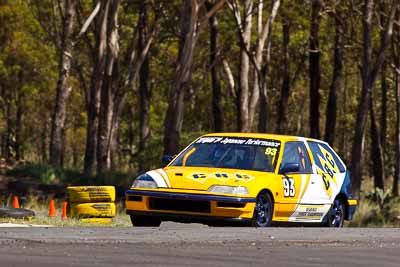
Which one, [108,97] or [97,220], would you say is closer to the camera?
[97,220]

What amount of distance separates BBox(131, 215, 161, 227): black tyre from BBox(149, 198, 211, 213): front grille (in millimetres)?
339

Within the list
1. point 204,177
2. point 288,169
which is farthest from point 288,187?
Result: point 204,177

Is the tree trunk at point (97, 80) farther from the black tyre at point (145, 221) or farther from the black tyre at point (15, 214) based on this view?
the black tyre at point (145, 221)

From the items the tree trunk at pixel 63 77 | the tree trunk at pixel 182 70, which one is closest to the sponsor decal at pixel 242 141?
the tree trunk at pixel 182 70

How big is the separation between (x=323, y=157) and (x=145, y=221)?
132 inches

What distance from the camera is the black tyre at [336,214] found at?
17953mm

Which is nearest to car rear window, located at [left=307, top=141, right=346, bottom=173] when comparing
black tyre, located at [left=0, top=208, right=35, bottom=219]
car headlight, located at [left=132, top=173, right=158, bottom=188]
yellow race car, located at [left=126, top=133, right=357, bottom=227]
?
yellow race car, located at [left=126, top=133, right=357, bottom=227]

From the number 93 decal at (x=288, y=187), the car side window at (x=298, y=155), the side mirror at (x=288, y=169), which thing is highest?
the car side window at (x=298, y=155)

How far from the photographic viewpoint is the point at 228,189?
1583cm

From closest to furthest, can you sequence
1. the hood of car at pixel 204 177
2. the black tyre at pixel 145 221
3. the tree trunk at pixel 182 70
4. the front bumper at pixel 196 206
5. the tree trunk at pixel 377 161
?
1. the front bumper at pixel 196 206
2. the hood of car at pixel 204 177
3. the black tyre at pixel 145 221
4. the tree trunk at pixel 182 70
5. the tree trunk at pixel 377 161

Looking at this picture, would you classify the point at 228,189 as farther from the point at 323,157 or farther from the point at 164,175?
the point at 323,157

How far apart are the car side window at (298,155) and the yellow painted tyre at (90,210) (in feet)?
13.8

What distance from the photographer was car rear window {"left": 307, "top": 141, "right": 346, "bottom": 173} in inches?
714

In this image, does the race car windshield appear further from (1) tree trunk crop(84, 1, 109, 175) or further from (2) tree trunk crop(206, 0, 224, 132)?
(2) tree trunk crop(206, 0, 224, 132)
